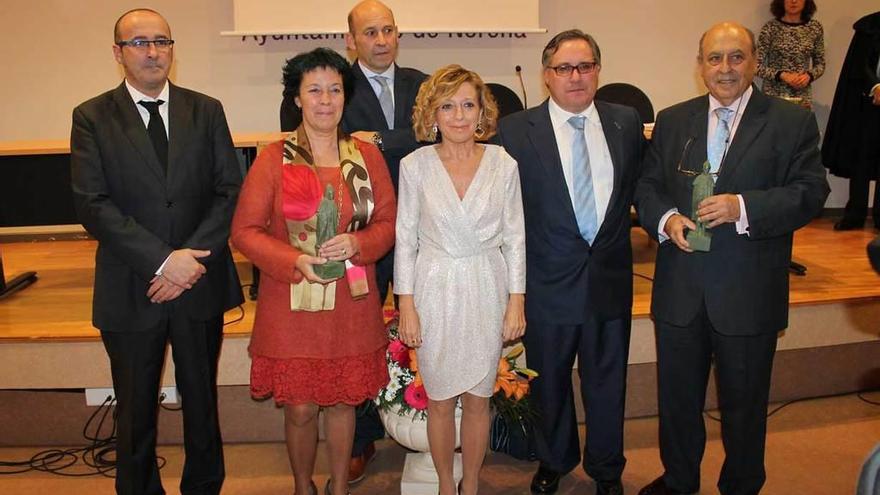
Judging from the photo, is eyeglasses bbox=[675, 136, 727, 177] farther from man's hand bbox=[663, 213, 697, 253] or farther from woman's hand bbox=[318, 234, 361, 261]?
woman's hand bbox=[318, 234, 361, 261]

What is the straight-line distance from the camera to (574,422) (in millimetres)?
3336

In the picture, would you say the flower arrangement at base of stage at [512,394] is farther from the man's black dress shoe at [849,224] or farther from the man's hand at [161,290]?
the man's black dress shoe at [849,224]

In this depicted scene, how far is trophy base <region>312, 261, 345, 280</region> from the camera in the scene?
8.89 ft

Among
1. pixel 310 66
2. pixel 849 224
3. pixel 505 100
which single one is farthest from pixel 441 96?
pixel 849 224

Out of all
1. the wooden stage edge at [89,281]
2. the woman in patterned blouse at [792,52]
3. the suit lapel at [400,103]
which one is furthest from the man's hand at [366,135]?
the woman in patterned blouse at [792,52]

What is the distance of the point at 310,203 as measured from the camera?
277 centimetres

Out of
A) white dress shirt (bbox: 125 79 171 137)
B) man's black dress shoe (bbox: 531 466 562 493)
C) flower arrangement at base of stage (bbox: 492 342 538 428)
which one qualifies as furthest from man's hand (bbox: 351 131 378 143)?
man's black dress shoe (bbox: 531 466 562 493)

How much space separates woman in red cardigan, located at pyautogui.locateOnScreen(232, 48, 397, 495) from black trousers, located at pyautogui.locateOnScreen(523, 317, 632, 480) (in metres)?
0.64

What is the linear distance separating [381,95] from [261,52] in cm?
330

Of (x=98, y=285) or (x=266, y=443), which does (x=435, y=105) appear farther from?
(x=266, y=443)

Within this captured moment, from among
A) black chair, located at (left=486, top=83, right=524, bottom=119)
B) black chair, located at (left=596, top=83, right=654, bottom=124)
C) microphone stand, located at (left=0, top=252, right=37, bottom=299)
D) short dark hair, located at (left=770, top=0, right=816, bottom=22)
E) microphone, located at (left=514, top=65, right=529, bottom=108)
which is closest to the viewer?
microphone stand, located at (left=0, top=252, right=37, bottom=299)

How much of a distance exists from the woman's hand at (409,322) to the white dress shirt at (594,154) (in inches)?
28.8

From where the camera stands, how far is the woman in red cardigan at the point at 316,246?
275cm

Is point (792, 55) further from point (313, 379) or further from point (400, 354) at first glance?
point (313, 379)
